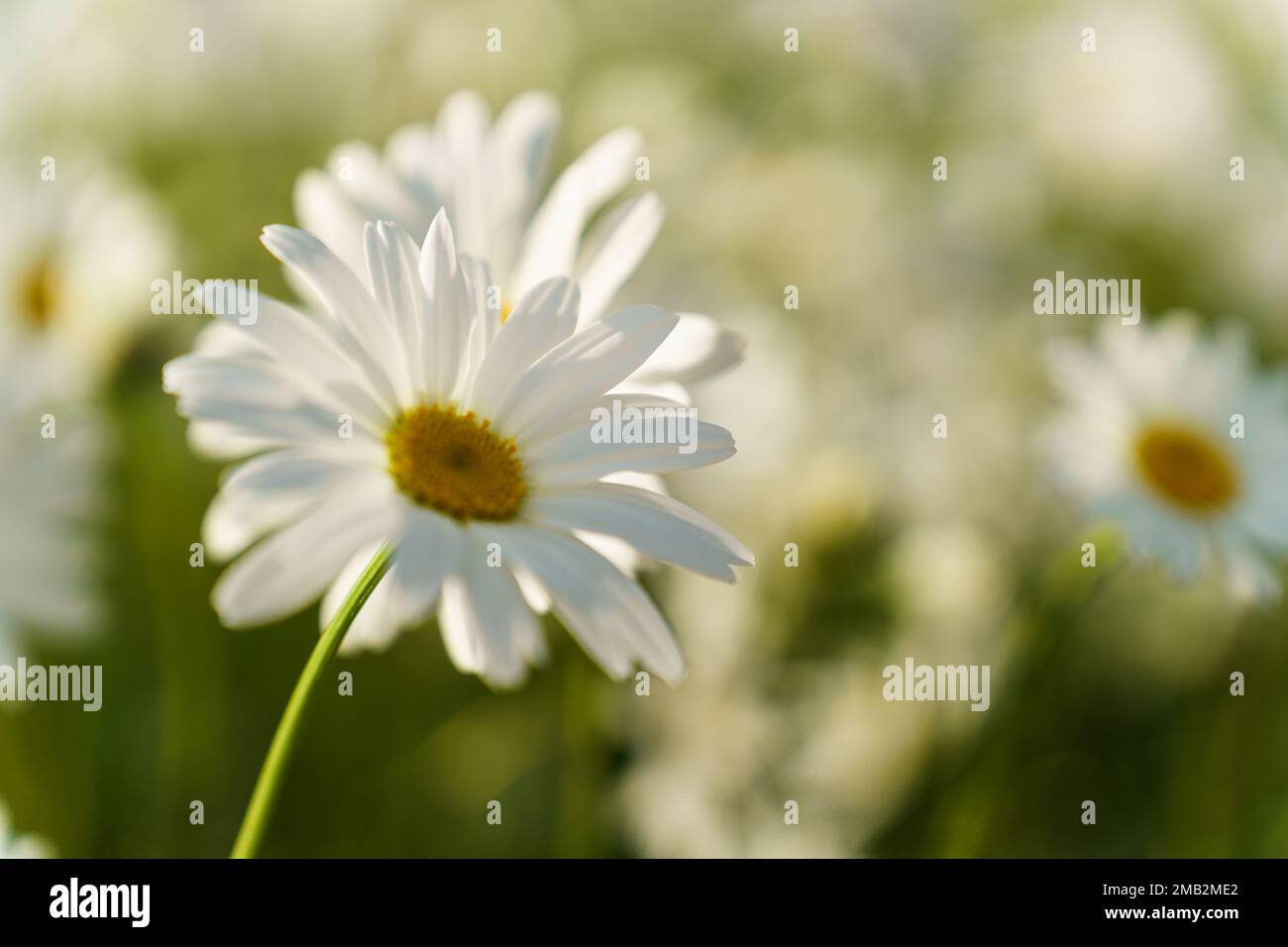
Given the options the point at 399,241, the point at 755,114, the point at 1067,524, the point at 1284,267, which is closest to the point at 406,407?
the point at 399,241

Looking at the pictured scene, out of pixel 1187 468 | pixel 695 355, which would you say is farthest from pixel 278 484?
pixel 1187 468

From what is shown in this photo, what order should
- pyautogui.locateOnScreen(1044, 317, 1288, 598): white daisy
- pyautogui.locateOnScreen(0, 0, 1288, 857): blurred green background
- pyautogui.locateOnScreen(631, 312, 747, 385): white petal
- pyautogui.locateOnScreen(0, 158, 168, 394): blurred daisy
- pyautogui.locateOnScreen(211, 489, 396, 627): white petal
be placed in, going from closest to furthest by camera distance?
pyautogui.locateOnScreen(211, 489, 396, 627): white petal < pyautogui.locateOnScreen(631, 312, 747, 385): white petal < pyautogui.locateOnScreen(1044, 317, 1288, 598): white daisy < pyautogui.locateOnScreen(0, 0, 1288, 857): blurred green background < pyautogui.locateOnScreen(0, 158, 168, 394): blurred daisy

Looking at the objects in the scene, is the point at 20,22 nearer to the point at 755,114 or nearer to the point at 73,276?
the point at 73,276

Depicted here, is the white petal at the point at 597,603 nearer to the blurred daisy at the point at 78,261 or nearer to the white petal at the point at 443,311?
the white petal at the point at 443,311

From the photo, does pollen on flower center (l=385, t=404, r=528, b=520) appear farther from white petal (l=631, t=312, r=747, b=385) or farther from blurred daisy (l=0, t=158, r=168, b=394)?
blurred daisy (l=0, t=158, r=168, b=394)

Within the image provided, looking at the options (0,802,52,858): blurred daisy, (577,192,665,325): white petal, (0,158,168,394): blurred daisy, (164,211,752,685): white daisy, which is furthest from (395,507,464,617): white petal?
(0,158,168,394): blurred daisy

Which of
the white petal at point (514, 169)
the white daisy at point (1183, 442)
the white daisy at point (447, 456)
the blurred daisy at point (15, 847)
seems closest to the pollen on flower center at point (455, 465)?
the white daisy at point (447, 456)

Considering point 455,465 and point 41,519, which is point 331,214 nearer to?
point 455,465

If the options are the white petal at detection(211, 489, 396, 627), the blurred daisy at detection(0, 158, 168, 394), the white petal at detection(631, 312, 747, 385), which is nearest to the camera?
the white petal at detection(211, 489, 396, 627)
